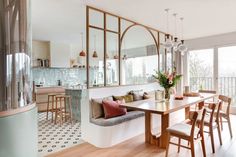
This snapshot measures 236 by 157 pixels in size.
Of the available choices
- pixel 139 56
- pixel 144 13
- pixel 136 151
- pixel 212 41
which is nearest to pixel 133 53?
pixel 139 56

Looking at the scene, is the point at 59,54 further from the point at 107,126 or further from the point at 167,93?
the point at 167,93

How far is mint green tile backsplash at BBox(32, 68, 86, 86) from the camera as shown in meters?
7.08

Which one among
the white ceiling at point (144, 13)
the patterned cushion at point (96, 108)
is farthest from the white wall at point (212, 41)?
the patterned cushion at point (96, 108)

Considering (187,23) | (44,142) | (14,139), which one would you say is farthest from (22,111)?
(187,23)

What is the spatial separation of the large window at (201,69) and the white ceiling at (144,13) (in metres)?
Result: 1.03

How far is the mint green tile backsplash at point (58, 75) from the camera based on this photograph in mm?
7076

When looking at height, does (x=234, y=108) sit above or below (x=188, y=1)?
below

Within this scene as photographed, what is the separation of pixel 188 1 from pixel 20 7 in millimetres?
2807

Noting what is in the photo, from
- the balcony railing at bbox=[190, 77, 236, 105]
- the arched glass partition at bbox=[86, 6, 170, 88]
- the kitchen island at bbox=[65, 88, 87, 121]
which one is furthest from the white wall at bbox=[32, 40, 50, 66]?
the balcony railing at bbox=[190, 77, 236, 105]

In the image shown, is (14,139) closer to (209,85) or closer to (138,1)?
(138,1)

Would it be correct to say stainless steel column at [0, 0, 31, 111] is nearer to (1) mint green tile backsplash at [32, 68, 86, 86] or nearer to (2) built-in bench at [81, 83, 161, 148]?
(2) built-in bench at [81, 83, 161, 148]

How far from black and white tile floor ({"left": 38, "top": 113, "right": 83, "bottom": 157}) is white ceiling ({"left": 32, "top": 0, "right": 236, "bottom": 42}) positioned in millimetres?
2620

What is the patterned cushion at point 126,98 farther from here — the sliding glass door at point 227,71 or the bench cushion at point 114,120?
the sliding glass door at point 227,71

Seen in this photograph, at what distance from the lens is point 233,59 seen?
5762mm
